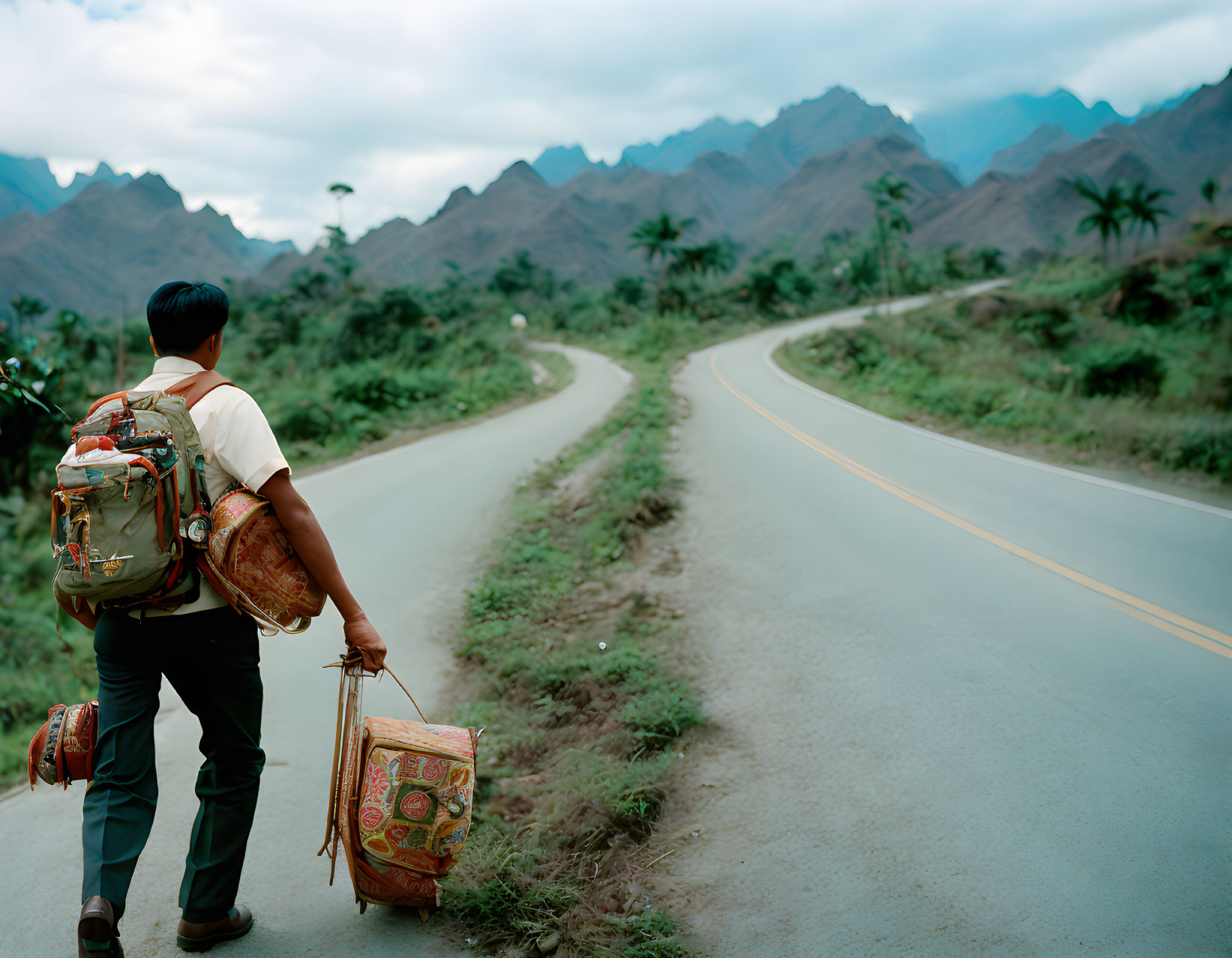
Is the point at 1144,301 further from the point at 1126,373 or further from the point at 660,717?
the point at 660,717

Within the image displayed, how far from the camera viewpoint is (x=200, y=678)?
8.39ft

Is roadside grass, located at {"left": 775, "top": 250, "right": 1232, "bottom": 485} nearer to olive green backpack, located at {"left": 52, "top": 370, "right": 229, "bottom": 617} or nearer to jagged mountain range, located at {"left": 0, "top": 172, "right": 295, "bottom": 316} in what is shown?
olive green backpack, located at {"left": 52, "top": 370, "right": 229, "bottom": 617}

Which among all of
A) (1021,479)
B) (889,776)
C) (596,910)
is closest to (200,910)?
(596,910)

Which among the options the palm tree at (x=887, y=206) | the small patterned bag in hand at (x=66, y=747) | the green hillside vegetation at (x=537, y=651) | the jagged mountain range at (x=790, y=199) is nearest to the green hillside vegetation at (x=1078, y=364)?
the green hillside vegetation at (x=537, y=651)

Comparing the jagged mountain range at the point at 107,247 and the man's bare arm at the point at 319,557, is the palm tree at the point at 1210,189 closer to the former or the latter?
the jagged mountain range at the point at 107,247

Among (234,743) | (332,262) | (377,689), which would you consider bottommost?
(377,689)

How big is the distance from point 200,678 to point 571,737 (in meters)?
2.16

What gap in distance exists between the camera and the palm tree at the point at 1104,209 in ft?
168

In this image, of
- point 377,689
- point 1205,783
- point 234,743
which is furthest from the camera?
point 377,689

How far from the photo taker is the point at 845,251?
229 ft

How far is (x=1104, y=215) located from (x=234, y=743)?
6343 centimetres

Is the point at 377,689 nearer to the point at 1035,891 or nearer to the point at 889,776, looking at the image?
the point at 889,776

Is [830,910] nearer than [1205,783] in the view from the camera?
Yes

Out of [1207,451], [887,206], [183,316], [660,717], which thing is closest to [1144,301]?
[1207,451]
